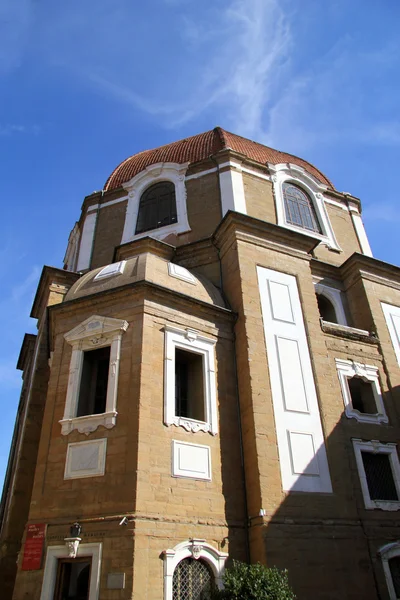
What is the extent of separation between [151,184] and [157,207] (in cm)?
142

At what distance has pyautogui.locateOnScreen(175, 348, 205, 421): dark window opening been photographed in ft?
41.1

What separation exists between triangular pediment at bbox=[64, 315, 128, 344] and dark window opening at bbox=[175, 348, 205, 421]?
1.68m

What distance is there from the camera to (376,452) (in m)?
13.4

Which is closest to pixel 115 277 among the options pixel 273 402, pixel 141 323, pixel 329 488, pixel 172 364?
pixel 141 323

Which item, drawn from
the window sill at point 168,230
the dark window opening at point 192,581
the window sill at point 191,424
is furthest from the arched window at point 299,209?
the dark window opening at point 192,581

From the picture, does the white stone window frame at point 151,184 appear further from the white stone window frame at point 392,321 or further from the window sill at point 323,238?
the white stone window frame at point 392,321

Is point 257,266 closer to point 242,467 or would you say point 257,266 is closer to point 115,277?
point 115,277

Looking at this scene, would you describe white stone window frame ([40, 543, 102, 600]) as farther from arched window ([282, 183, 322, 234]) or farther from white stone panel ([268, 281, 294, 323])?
arched window ([282, 183, 322, 234])

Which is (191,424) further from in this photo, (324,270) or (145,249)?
(324,270)

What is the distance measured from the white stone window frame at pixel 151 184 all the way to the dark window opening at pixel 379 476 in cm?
963

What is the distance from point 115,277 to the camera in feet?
44.6

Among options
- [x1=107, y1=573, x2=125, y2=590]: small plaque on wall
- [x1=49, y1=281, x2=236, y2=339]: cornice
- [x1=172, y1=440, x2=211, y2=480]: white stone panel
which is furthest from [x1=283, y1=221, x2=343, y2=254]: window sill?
[x1=107, y1=573, x2=125, y2=590]: small plaque on wall

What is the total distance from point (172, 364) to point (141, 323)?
1.25m

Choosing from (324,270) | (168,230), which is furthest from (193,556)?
(168,230)
